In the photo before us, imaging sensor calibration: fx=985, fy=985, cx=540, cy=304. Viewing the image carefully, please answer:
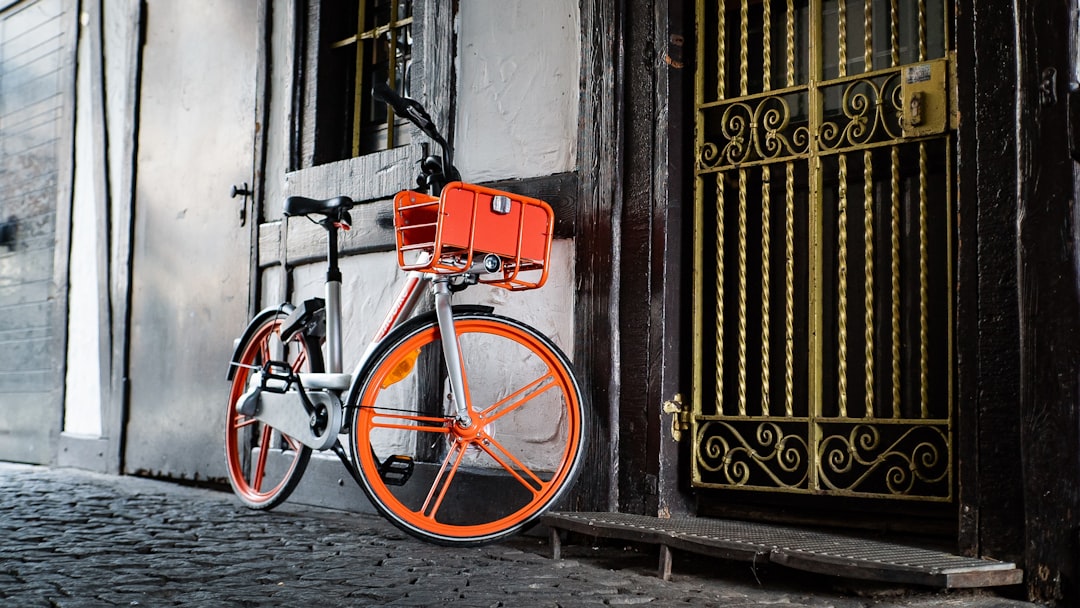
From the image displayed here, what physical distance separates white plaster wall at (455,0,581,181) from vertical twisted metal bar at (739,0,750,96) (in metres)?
0.61

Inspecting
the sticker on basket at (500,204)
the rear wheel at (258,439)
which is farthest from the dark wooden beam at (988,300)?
the rear wheel at (258,439)

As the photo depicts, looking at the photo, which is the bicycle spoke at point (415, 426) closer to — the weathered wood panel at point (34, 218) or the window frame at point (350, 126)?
the window frame at point (350, 126)

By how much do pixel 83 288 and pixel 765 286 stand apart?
4.77 m

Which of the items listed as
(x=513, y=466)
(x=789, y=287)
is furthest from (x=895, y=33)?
(x=513, y=466)

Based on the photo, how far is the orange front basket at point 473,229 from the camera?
3.18m

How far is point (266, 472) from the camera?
188 inches

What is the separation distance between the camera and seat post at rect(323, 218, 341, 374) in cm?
384

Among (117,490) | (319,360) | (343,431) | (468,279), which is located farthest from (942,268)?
(117,490)

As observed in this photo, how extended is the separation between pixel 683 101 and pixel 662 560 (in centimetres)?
173

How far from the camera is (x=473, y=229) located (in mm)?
3205

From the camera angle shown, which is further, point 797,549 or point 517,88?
point 517,88

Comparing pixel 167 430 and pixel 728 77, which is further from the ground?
pixel 728 77

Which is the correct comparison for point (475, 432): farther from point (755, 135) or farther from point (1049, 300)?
point (1049, 300)

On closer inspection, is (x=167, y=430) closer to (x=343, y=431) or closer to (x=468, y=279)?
(x=343, y=431)
